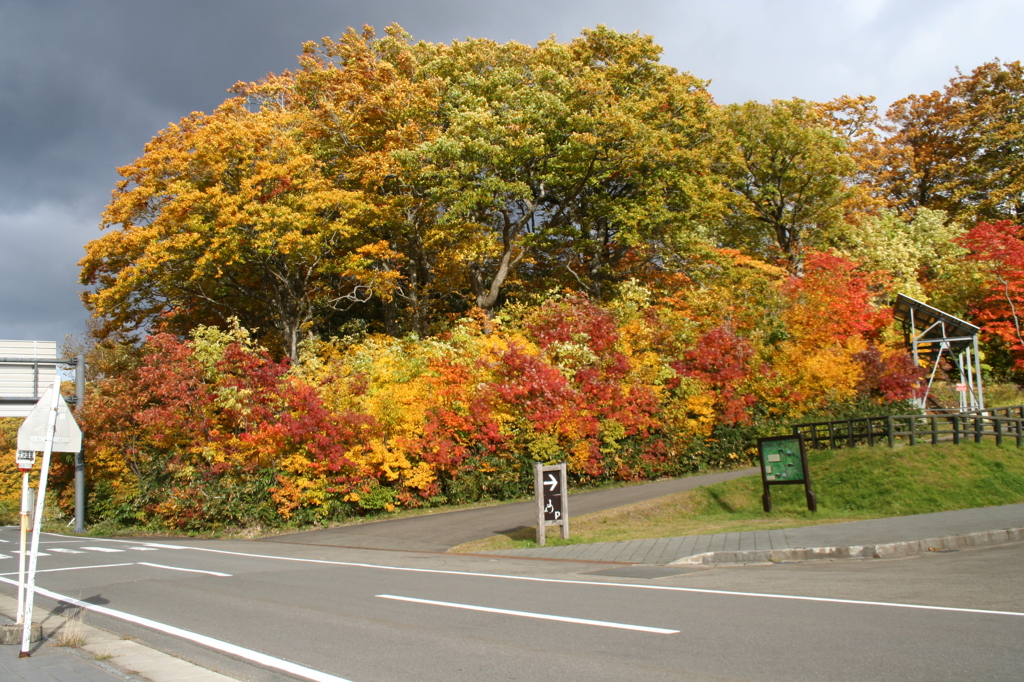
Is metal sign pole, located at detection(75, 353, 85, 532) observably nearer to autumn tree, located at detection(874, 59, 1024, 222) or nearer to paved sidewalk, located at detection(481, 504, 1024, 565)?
paved sidewalk, located at detection(481, 504, 1024, 565)

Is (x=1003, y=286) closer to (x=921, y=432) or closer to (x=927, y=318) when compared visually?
(x=927, y=318)

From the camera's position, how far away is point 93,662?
6445 mm

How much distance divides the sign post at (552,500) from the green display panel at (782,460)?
18.4 feet

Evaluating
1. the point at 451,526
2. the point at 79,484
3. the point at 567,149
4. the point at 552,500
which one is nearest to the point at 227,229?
the point at 79,484

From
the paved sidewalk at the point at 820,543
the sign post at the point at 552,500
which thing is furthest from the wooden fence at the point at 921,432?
the sign post at the point at 552,500

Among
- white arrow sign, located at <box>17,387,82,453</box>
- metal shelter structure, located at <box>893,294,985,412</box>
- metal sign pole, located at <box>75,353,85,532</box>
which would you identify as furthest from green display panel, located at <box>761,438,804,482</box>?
metal sign pole, located at <box>75,353,85,532</box>

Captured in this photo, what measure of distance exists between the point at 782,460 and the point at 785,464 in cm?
11

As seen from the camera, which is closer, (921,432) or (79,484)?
(921,432)

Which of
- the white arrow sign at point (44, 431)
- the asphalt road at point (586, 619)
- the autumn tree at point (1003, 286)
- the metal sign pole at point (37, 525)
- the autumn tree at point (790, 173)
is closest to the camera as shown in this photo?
the asphalt road at point (586, 619)

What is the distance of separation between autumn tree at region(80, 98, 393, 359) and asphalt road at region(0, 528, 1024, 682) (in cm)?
1818

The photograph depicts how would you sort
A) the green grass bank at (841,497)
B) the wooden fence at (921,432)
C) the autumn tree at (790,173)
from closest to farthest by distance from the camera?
the green grass bank at (841,497)
the wooden fence at (921,432)
the autumn tree at (790,173)

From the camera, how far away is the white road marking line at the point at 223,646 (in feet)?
19.5

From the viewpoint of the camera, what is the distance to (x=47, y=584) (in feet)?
39.7

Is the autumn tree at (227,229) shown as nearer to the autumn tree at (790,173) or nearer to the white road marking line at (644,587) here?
the white road marking line at (644,587)
